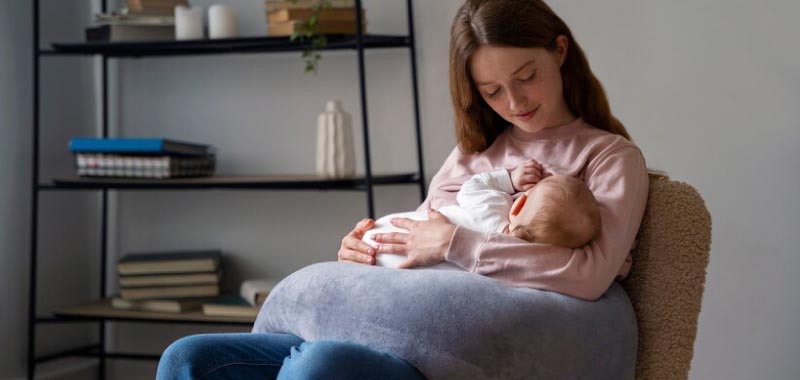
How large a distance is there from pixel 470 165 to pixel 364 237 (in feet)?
0.85

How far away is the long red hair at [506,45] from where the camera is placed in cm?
160

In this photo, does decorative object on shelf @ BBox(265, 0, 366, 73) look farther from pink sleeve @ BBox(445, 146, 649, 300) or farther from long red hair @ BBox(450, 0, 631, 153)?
pink sleeve @ BBox(445, 146, 649, 300)

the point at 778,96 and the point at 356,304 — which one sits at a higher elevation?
the point at 778,96

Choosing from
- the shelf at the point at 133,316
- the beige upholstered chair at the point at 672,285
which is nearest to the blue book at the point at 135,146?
the shelf at the point at 133,316

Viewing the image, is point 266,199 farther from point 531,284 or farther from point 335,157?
point 531,284

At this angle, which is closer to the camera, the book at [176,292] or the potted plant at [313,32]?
the potted plant at [313,32]

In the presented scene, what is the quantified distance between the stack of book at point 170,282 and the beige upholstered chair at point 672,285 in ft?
5.09

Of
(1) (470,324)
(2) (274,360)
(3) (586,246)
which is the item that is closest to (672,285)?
(3) (586,246)

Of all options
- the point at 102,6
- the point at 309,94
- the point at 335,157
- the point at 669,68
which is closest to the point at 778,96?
the point at 669,68

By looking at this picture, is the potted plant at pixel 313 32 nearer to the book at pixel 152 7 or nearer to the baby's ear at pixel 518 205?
the book at pixel 152 7

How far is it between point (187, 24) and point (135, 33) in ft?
0.50

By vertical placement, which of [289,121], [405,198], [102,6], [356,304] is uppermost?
[102,6]

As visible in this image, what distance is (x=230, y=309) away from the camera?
265 cm

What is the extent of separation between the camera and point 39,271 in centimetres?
295
